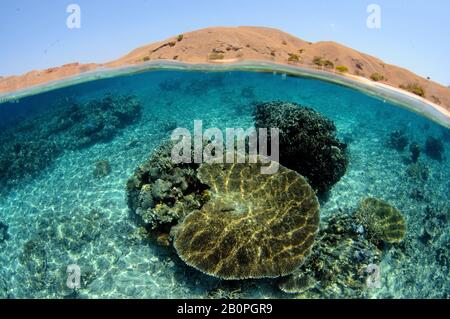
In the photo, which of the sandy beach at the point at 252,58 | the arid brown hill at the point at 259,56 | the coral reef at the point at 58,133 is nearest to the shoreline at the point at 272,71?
the sandy beach at the point at 252,58

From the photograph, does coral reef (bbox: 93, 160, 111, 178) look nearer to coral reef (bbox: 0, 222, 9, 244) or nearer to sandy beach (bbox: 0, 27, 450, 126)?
coral reef (bbox: 0, 222, 9, 244)

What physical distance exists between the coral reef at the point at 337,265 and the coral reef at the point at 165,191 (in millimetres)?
3264

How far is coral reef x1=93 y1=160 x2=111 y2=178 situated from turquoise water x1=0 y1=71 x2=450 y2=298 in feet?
0.63

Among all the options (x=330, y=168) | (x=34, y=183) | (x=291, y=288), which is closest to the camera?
(x=291, y=288)

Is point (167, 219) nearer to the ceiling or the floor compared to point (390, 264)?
nearer to the ceiling

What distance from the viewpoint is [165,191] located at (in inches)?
335

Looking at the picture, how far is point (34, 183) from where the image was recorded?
14.3 m

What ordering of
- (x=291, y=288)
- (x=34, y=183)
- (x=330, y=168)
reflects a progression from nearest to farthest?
(x=291, y=288) < (x=330, y=168) < (x=34, y=183)

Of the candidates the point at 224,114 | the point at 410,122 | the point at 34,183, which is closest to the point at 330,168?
the point at 224,114

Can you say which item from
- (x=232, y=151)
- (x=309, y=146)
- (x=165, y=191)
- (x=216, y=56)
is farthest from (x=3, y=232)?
(x=216, y=56)

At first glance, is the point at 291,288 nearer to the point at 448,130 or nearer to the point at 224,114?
the point at 224,114

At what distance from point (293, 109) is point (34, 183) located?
41.6ft

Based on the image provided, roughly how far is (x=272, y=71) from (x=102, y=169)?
48.4 feet

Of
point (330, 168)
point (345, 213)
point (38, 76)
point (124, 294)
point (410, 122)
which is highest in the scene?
point (38, 76)
